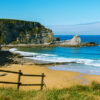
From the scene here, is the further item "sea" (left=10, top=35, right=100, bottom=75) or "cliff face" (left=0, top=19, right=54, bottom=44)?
"cliff face" (left=0, top=19, right=54, bottom=44)

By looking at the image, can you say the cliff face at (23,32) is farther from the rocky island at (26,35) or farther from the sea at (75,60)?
the sea at (75,60)

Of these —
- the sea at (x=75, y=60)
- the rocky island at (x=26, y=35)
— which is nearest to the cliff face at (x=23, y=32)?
the rocky island at (x=26, y=35)

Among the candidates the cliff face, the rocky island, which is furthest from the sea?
the cliff face

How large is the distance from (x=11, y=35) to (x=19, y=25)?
7575 millimetres

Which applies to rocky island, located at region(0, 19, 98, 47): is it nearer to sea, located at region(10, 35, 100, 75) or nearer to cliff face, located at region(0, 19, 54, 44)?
cliff face, located at region(0, 19, 54, 44)

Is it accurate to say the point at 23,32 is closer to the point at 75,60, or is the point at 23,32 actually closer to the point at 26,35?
the point at 26,35

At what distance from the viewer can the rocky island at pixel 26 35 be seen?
A: 7856cm

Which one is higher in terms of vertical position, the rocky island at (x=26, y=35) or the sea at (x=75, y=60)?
the rocky island at (x=26, y=35)

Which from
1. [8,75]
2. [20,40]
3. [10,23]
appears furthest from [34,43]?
[8,75]

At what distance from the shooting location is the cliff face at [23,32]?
78.6 metres

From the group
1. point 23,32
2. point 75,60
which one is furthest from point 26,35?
point 75,60

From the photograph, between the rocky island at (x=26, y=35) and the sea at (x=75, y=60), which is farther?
the rocky island at (x=26, y=35)

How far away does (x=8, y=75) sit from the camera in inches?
842

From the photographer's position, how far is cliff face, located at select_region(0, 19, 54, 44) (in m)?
78.6
